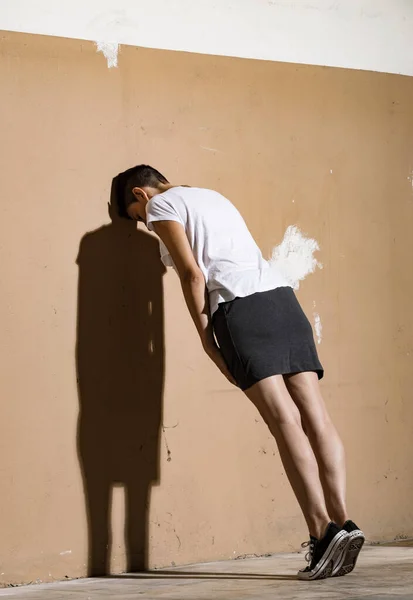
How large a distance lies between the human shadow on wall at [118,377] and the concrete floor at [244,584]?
0.20m

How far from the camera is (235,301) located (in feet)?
8.20

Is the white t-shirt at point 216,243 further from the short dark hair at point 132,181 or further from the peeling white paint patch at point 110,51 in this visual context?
the peeling white paint patch at point 110,51

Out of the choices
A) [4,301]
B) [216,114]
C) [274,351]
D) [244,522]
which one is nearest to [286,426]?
[274,351]

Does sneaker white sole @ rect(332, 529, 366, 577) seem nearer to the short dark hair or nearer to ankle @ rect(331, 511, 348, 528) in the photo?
ankle @ rect(331, 511, 348, 528)

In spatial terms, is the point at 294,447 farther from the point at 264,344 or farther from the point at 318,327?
the point at 318,327

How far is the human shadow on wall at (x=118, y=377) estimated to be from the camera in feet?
8.86

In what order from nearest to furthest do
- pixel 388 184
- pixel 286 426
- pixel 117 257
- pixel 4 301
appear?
pixel 286 426
pixel 4 301
pixel 117 257
pixel 388 184

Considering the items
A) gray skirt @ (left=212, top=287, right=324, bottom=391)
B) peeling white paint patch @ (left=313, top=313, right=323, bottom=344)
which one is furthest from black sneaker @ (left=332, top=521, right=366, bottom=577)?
peeling white paint patch @ (left=313, top=313, right=323, bottom=344)

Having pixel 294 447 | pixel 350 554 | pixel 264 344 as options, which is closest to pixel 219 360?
pixel 264 344

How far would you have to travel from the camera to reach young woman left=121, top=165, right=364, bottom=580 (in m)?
2.39

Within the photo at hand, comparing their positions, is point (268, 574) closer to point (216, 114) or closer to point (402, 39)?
point (216, 114)

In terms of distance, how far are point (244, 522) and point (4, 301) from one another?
1.11 meters

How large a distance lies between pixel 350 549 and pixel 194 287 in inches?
34.0

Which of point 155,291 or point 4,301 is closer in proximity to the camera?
point 4,301
